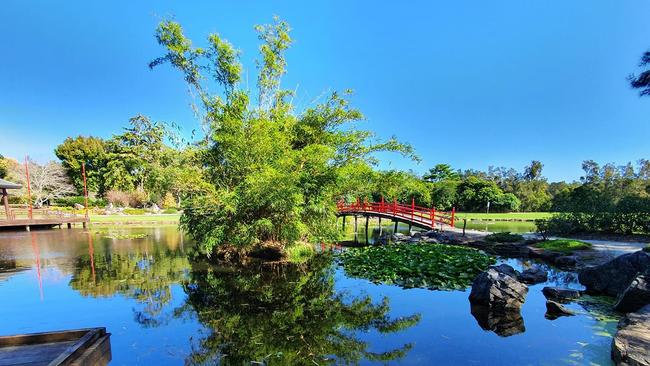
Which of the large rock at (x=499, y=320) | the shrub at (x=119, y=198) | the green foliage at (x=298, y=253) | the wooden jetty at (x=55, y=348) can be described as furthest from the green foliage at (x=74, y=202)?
the large rock at (x=499, y=320)

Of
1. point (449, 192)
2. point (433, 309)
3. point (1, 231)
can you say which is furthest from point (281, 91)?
point (449, 192)

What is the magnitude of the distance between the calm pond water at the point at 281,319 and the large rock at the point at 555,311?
0.18 m

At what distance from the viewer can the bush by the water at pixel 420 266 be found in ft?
28.5

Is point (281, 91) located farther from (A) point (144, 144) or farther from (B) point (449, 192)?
(A) point (144, 144)

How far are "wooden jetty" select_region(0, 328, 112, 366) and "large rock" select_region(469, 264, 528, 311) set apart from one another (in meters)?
6.52

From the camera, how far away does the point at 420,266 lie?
382 inches

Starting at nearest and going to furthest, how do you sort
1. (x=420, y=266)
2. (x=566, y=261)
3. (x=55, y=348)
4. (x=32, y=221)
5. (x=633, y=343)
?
(x=55, y=348), (x=633, y=343), (x=420, y=266), (x=566, y=261), (x=32, y=221)

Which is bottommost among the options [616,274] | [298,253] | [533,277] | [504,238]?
[533,277]

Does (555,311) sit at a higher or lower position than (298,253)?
lower

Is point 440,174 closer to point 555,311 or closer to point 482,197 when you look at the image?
point 482,197

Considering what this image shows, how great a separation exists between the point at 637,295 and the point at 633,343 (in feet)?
7.69

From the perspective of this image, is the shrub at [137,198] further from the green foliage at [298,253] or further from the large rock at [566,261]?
the large rock at [566,261]

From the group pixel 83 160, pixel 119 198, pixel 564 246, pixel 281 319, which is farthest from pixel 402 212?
pixel 83 160

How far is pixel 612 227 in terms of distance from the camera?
14086 mm
